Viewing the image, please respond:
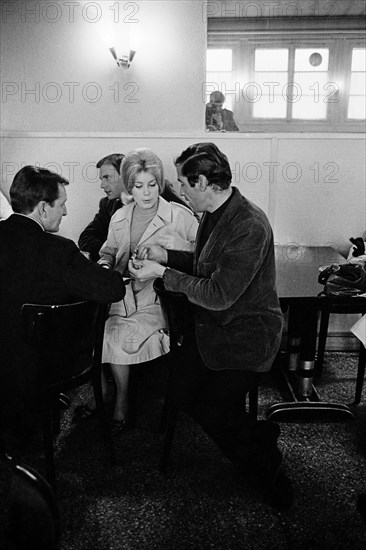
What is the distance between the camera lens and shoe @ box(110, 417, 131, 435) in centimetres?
255

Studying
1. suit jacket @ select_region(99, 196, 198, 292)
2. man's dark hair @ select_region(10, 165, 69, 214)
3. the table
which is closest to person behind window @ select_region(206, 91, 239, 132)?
the table

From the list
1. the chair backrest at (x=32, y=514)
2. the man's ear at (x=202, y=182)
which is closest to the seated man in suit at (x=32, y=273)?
the man's ear at (x=202, y=182)

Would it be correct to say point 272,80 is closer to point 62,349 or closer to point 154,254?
point 154,254

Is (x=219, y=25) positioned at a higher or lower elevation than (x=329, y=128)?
higher

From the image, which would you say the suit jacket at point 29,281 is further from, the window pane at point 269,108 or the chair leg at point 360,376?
the window pane at point 269,108

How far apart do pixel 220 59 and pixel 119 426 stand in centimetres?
632

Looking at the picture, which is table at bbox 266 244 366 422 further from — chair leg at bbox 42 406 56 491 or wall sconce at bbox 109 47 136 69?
wall sconce at bbox 109 47 136 69

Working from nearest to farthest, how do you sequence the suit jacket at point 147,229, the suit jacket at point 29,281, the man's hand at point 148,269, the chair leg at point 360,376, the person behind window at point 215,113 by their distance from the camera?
the suit jacket at point 29,281
the man's hand at point 148,269
the suit jacket at point 147,229
the chair leg at point 360,376
the person behind window at point 215,113

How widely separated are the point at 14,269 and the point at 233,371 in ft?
2.78

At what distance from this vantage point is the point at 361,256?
298 cm

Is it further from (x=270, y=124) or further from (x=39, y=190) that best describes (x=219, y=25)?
(x=39, y=190)

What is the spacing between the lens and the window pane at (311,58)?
7781mm

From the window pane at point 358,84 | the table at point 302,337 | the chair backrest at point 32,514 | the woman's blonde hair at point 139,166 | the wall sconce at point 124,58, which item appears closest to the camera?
the chair backrest at point 32,514

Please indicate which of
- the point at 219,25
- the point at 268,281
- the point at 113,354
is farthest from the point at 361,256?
the point at 219,25
